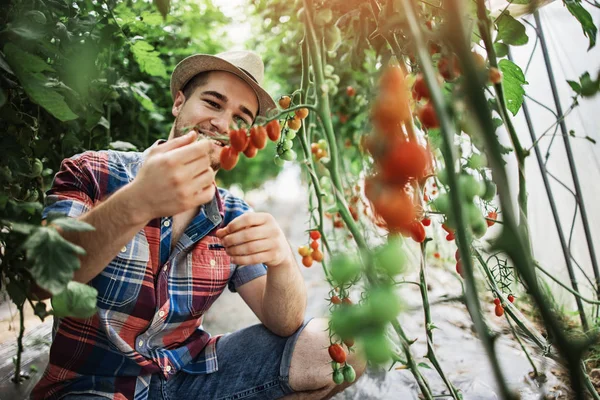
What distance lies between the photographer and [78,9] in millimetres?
1123

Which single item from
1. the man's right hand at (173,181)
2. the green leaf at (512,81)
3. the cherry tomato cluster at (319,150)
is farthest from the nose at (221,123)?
the green leaf at (512,81)

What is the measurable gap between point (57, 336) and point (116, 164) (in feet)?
1.57

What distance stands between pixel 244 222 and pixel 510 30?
629 mm

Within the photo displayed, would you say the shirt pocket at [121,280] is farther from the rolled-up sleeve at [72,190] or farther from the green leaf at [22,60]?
the green leaf at [22,60]

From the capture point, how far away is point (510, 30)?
77cm

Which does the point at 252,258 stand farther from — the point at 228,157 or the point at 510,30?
the point at 510,30

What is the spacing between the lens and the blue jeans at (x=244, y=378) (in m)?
1.19

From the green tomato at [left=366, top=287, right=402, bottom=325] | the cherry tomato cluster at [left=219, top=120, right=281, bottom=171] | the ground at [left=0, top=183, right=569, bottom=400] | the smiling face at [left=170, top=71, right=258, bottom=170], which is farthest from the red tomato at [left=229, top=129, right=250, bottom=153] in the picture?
the smiling face at [left=170, top=71, right=258, bottom=170]

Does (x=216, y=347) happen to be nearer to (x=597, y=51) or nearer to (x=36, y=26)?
(x=36, y=26)

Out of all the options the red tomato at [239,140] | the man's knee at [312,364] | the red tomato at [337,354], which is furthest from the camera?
the man's knee at [312,364]

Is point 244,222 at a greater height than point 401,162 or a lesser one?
greater

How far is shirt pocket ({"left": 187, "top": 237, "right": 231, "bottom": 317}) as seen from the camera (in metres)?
1.20

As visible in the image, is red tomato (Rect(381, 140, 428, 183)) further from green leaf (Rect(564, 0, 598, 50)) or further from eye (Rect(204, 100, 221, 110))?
eye (Rect(204, 100, 221, 110))

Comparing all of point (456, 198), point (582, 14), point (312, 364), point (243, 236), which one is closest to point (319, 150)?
point (243, 236)
